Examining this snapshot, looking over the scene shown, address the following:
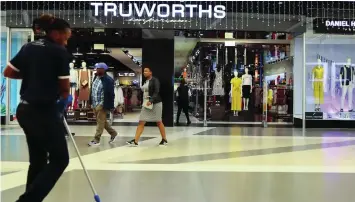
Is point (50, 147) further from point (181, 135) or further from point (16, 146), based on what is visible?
point (181, 135)

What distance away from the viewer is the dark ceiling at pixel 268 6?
13422 millimetres

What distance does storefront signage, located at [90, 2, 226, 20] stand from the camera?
43.6 ft

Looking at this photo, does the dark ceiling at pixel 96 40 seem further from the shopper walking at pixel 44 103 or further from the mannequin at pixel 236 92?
the shopper walking at pixel 44 103

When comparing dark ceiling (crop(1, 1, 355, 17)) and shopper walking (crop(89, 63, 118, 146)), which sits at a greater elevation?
dark ceiling (crop(1, 1, 355, 17))

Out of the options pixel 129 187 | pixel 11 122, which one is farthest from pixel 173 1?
pixel 129 187

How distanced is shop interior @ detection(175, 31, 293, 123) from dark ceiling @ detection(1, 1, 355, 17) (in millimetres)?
2362

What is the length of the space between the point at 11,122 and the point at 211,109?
736 cm

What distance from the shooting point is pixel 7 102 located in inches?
579

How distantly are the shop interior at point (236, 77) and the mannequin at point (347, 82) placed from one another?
1765 mm

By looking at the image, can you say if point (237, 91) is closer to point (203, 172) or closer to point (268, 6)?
point (268, 6)

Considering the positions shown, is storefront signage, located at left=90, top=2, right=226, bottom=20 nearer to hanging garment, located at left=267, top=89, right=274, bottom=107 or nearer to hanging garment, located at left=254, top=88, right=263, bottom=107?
hanging garment, located at left=254, top=88, right=263, bottom=107

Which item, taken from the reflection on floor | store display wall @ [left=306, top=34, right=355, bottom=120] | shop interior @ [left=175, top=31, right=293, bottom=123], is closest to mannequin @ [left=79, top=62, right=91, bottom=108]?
shop interior @ [left=175, top=31, right=293, bottom=123]

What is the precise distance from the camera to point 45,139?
11.0ft

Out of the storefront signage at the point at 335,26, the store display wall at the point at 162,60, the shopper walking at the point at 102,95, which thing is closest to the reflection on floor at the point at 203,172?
the shopper walking at the point at 102,95
